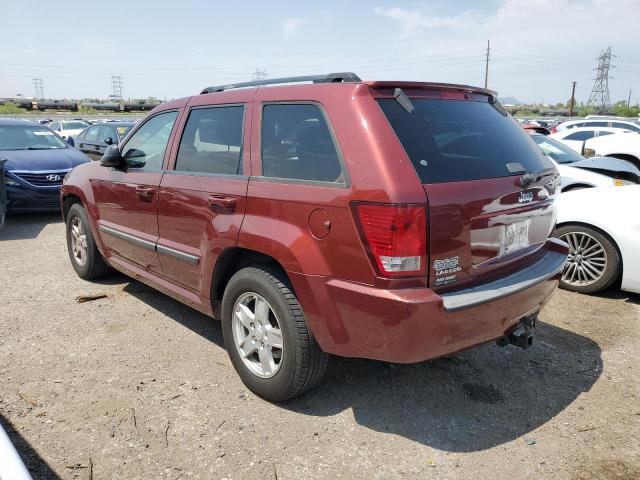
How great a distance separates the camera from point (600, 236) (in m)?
4.67

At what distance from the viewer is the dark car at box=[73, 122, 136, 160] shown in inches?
482

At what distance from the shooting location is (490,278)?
2.68m

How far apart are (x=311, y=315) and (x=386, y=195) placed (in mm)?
769

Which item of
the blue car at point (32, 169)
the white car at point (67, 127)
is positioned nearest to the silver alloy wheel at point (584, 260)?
the blue car at point (32, 169)

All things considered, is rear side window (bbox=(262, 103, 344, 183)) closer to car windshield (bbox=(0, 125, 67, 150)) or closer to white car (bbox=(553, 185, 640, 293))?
white car (bbox=(553, 185, 640, 293))

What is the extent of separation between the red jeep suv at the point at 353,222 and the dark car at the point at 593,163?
424 centimetres

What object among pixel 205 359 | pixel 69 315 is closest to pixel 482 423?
pixel 205 359

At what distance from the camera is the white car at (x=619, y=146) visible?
10.1 meters

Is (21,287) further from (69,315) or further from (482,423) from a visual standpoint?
(482,423)

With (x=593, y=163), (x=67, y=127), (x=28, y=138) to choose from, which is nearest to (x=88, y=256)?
(x=28, y=138)

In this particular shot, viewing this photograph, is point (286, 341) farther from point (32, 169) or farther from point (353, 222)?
point (32, 169)

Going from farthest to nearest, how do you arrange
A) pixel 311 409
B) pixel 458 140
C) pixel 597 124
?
pixel 597 124
pixel 311 409
pixel 458 140

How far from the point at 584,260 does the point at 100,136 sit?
12128 mm

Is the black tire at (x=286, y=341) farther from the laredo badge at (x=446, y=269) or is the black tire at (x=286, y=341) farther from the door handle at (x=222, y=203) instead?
the laredo badge at (x=446, y=269)
